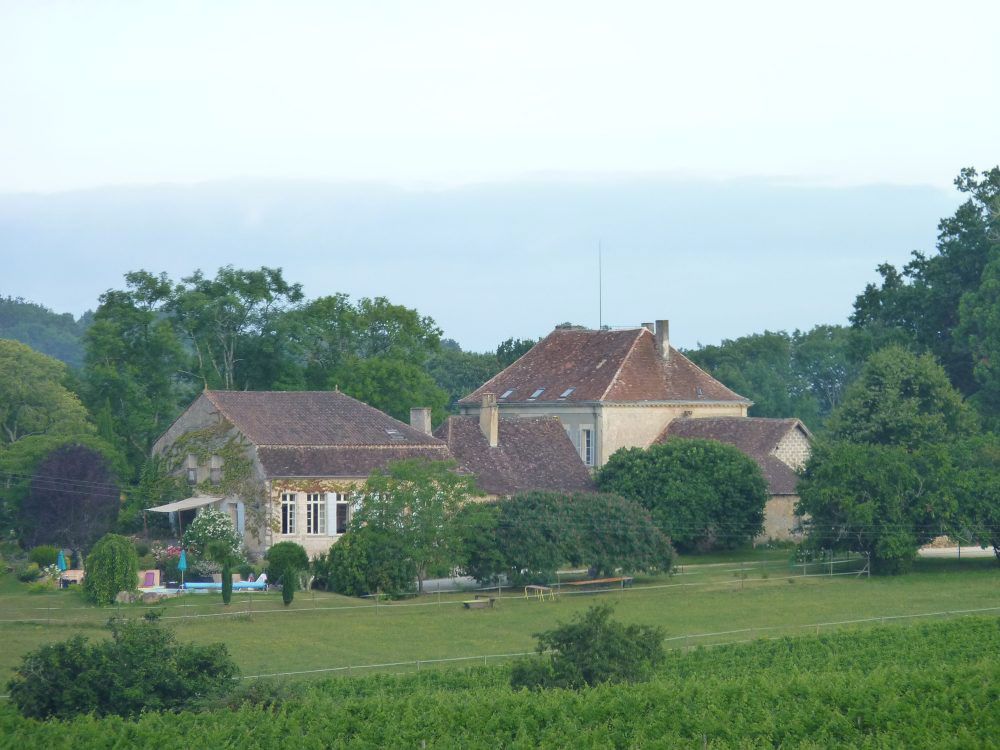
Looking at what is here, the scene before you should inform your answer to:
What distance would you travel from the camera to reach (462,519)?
5178cm

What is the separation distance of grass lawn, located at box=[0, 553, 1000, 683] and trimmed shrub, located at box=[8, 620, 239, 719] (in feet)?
23.4

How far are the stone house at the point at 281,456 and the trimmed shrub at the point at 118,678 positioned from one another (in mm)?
25855

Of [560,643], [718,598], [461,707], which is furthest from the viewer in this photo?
[718,598]

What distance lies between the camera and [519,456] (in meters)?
63.4

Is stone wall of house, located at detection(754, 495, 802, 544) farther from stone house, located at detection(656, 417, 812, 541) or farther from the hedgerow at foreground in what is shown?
the hedgerow at foreground

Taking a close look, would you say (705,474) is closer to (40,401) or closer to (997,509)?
(997,509)

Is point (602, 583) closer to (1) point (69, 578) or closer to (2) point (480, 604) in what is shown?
(2) point (480, 604)

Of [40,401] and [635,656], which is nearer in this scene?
[635,656]

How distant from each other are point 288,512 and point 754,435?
2174cm

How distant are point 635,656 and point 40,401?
1992 inches

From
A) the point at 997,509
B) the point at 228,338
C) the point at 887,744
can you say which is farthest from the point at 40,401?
the point at 887,744

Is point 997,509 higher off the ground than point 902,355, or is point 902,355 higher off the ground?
point 902,355

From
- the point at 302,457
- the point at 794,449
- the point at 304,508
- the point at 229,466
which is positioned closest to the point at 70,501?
the point at 229,466

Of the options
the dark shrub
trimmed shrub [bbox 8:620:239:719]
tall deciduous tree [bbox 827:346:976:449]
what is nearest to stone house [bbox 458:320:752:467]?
tall deciduous tree [bbox 827:346:976:449]
